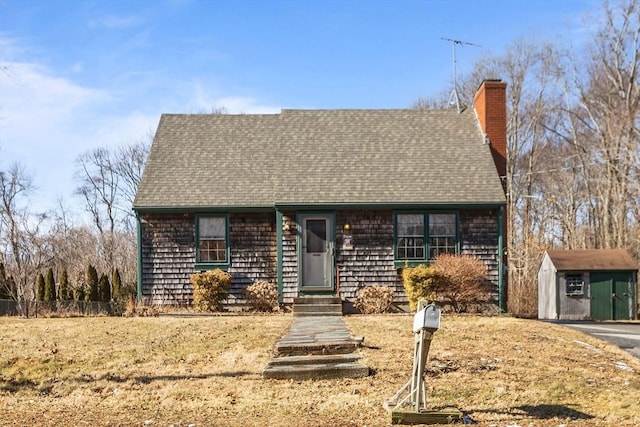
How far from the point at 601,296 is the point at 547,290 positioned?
8.52ft

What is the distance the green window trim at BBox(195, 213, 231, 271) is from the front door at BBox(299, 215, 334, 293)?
6.98 ft

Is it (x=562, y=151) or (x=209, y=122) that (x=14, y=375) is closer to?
(x=209, y=122)

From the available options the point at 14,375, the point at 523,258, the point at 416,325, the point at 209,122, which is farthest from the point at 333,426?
the point at 523,258

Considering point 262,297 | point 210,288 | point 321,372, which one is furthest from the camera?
point 262,297

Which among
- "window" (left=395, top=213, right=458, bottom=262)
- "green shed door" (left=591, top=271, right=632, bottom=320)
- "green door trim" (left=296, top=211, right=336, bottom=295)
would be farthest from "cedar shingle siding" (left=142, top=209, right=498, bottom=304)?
"green shed door" (left=591, top=271, right=632, bottom=320)

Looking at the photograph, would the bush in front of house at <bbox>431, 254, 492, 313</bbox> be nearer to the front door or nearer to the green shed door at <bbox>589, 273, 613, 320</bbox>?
the front door

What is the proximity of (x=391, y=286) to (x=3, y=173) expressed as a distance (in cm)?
3362

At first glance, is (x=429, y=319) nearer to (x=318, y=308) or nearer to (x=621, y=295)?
(x=318, y=308)

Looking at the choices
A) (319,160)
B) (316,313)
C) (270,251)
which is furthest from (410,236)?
(270,251)

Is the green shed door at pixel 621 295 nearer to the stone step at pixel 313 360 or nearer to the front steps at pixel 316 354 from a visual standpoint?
the front steps at pixel 316 354

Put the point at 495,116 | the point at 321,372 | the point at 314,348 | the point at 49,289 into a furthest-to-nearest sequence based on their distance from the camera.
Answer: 1. the point at 495,116
2. the point at 49,289
3. the point at 314,348
4. the point at 321,372

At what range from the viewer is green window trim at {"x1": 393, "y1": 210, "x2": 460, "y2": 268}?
18281 millimetres

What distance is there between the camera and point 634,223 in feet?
111

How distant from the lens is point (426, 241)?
722 inches
